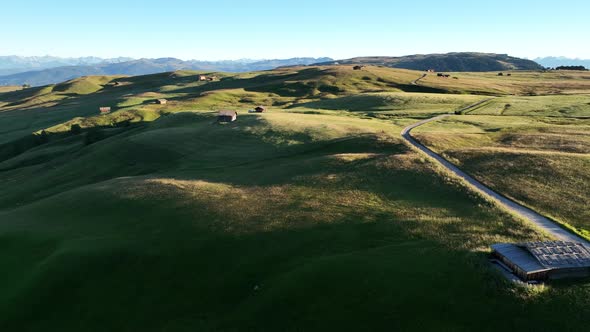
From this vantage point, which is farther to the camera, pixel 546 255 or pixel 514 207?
pixel 514 207

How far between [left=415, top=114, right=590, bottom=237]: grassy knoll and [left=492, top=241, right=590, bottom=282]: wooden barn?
12.2 m

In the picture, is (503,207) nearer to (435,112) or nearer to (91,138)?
(435,112)

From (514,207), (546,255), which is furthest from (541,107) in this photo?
(546,255)

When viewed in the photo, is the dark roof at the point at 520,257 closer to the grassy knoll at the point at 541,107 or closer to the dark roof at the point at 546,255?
the dark roof at the point at 546,255

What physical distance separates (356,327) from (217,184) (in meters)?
40.3

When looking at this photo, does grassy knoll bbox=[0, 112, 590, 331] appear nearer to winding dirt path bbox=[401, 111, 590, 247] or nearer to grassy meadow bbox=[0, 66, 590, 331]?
grassy meadow bbox=[0, 66, 590, 331]

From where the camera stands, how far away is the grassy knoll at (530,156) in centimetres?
4597

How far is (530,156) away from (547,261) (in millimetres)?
40062

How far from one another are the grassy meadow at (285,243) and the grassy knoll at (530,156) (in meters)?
0.69

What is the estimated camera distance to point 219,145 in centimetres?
8856

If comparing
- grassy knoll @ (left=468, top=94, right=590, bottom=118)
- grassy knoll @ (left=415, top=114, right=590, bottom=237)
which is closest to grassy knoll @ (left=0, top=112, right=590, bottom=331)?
grassy knoll @ (left=415, top=114, right=590, bottom=237)

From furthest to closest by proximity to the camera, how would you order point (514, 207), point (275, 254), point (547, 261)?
point (514, 207), point (275, 254), point (547, 261)

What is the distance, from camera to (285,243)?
3859 centimetres

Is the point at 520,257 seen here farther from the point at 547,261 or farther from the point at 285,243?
the point at 285,243
